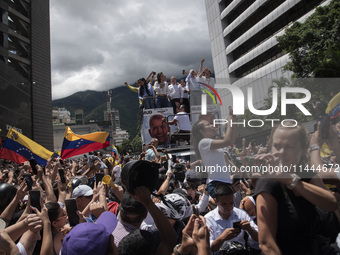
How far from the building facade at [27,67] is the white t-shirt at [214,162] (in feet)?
83.3

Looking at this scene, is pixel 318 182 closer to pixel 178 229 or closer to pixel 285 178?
pixel 285 178

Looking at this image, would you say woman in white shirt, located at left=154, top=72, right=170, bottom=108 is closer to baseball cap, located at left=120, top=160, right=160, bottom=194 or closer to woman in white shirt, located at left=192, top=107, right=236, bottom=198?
woman in white shirt, located at left=192, top=107, right=236, bottom=198

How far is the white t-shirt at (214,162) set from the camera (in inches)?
122

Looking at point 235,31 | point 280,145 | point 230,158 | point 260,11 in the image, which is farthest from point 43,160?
point 235,31

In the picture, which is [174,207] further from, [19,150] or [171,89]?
[171,89]

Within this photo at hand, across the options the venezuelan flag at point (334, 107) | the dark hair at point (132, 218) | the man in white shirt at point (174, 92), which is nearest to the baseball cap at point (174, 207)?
the dark hair at point (132, 218)

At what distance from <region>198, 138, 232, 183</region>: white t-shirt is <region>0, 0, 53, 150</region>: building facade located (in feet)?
83.3

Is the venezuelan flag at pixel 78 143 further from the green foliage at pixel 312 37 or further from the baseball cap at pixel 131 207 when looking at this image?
the green foliage at pixel 312 37

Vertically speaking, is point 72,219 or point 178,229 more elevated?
point 72,219

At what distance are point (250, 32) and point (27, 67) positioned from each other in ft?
86.7

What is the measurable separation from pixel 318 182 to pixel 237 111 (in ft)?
3.05

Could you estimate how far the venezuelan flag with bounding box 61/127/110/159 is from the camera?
25.4ft

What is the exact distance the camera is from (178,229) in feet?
8.73

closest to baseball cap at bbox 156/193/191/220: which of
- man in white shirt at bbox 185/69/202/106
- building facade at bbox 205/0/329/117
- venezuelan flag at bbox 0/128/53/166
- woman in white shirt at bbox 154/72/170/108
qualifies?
venezuelan flag at bbox 0/128/53/166
